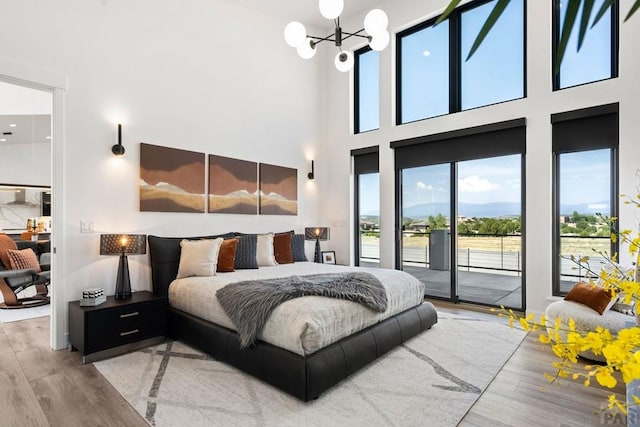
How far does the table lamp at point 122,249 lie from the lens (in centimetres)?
331

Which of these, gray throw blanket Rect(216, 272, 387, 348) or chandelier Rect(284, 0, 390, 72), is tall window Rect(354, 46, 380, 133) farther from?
gray throw blanket Rect(216, 272, 387, 348)

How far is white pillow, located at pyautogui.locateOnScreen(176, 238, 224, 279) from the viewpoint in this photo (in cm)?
366

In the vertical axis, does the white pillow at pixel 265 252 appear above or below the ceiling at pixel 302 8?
below

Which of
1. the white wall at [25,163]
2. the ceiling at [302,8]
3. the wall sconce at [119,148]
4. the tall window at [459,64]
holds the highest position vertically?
the ceiling at [302,8]

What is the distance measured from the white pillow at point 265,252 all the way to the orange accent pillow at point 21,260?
3.09 metres

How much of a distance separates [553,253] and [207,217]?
13.6 ft

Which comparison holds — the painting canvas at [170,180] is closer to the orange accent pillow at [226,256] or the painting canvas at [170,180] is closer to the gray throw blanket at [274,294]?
the orange accent pillow at [226,256]

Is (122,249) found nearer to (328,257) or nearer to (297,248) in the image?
(297,248)

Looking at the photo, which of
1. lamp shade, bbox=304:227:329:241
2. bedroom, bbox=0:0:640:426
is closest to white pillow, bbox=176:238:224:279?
bedroom, bbox=0:0:640:426

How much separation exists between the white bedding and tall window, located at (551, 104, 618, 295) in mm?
1851

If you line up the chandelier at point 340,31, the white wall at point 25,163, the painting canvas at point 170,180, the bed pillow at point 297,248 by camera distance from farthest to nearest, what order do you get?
the white wall at point 25,163 < the bed pillow at point 297,248 < the painting canvas at point 170,180 < the chandelier at point 340,31

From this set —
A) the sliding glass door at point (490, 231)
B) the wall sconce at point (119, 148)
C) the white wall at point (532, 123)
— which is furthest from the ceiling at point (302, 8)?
the sliding glass door at point (490, 231)

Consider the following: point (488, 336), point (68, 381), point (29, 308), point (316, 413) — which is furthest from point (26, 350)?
point (488, 336)

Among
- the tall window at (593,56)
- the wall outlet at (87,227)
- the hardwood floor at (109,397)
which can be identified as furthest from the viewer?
the tall window at (593,56)
